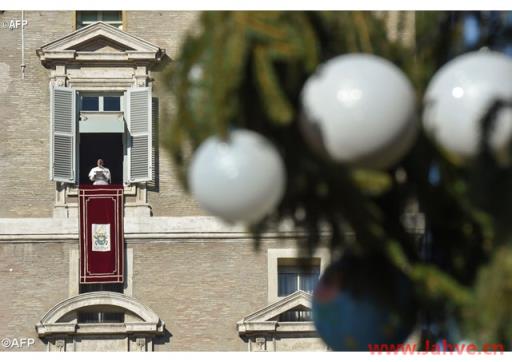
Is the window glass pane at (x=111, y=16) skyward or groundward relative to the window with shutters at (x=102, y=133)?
skyward

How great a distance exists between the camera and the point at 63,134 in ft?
98.5

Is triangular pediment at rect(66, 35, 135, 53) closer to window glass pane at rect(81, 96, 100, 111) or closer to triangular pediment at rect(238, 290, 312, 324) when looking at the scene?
window glass pane at rect(81, 96, 100, 111)

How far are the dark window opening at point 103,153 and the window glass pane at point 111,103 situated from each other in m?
0.42

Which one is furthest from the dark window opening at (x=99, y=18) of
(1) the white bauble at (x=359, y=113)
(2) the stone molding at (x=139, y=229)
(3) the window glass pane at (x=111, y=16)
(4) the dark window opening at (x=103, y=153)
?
(1) the white bauble at (x=359, y=113)

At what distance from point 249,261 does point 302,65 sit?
899 inches

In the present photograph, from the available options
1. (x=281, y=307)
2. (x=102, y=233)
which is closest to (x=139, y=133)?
(x=102, y=233)

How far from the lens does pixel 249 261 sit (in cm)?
3058

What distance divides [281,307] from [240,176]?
22.5 m

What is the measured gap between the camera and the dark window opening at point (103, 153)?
3020cm

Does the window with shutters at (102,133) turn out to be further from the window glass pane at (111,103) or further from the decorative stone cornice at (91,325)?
the decorative stone cornice at (91,325)

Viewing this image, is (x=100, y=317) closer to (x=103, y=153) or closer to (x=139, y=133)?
(x=103, y=153)
